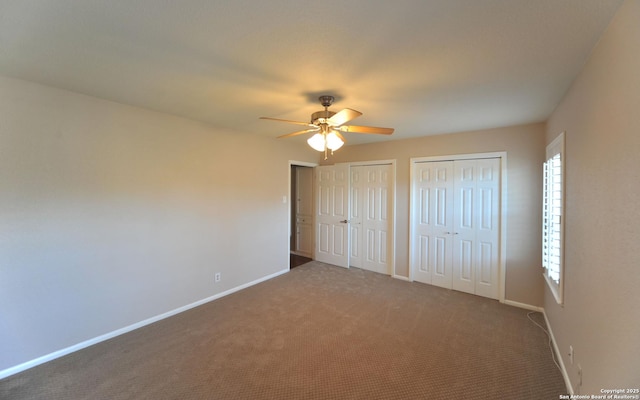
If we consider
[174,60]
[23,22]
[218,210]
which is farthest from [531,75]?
[218,210]

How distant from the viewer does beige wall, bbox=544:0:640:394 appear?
113cm

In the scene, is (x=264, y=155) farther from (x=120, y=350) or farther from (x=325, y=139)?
(x=120, y=350)

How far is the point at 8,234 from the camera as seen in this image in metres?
2.05

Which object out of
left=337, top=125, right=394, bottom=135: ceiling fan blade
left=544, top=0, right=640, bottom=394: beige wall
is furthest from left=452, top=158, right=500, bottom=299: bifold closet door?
left=337, top=125, right=394, bottom=135: ceiling fan blade

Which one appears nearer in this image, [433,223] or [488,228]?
[488,228]

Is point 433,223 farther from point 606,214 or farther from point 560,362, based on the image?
point 606,214

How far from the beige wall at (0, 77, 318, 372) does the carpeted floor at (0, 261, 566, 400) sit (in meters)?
0.34

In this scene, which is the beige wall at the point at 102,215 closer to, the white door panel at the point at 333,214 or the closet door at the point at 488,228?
the white door panel at the point at 333,214

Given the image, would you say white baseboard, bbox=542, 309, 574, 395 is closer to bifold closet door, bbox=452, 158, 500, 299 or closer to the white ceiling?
bifold closet door, bbox=452, 158, 500, 299

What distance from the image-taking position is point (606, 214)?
140 centimetres

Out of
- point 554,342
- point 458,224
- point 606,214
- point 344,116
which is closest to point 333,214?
point 458,224

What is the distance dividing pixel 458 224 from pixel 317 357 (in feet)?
9.20

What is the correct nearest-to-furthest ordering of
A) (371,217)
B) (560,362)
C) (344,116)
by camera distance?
1. (344,116)
2. (560,362)
3. (371,217)

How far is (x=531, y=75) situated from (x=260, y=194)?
138 inches
